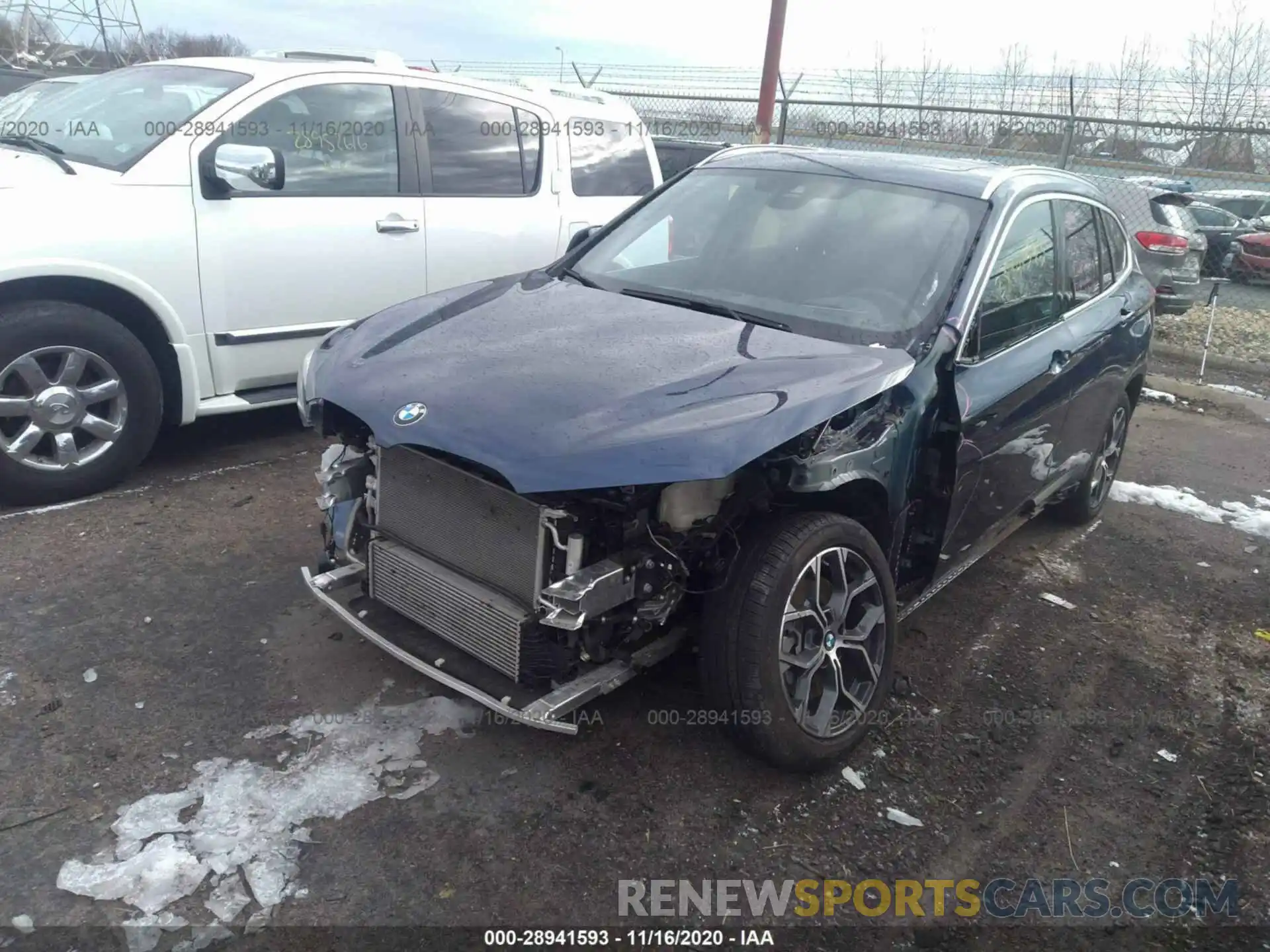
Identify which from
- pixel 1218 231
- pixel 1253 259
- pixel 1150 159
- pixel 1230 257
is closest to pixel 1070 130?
pixel 1230 257

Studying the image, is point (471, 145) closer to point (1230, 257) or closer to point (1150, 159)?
point (1230, 257)

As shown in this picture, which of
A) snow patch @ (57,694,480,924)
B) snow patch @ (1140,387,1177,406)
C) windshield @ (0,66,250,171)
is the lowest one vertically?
snow patch @ (1140,387,1177,406)

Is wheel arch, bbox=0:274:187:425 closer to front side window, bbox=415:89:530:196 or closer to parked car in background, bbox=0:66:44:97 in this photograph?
front side window, bbox=415:89:530:196

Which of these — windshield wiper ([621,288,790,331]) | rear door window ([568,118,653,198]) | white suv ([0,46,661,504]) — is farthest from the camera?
rear door window ([568,118,653,198])

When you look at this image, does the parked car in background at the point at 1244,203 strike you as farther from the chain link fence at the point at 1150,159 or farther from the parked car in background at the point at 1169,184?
the parked car in background at the point at 1169,184

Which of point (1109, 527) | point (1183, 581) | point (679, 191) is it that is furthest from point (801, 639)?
point (1109, 527)

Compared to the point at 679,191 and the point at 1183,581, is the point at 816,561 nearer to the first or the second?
the point at 679,191

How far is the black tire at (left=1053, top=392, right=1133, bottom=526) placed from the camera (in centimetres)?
525

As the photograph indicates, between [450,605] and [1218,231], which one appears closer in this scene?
[450,605]

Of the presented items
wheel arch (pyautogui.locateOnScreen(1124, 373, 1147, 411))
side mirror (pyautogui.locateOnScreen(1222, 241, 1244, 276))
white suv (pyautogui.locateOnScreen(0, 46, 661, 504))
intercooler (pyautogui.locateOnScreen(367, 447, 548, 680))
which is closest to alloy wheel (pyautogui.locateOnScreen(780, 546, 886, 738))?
intercooler (pyautogui.locateOnScreen(367, 447, 548, 680))

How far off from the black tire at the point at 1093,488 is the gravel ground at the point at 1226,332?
16.8 feet

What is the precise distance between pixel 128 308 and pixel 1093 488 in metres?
4.86

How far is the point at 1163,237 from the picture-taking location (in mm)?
10781

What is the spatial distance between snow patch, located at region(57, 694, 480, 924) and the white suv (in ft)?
7.12
